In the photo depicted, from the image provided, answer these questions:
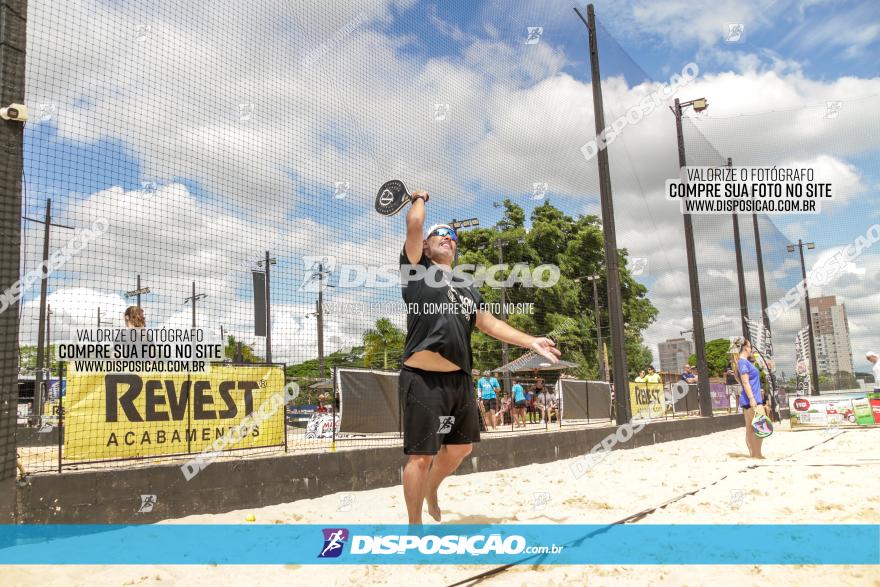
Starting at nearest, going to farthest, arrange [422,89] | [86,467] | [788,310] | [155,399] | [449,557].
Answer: [449,557] < [86,467] < [155,399] < [422,89] < [788,310]

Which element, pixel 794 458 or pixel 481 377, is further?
pixel 481 377

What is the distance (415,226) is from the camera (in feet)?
10.2

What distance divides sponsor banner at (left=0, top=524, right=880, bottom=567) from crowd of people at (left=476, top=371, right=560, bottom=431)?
710 centimetres

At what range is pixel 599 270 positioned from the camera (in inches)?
1267

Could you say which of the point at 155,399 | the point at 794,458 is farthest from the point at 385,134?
the point at 794,458

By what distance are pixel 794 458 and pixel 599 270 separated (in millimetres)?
25357

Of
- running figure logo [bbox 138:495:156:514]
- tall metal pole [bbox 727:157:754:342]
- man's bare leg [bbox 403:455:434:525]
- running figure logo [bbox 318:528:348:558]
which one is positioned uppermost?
tall metal pole [bbox 727:157:754:342]

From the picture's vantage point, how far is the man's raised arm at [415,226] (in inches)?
122

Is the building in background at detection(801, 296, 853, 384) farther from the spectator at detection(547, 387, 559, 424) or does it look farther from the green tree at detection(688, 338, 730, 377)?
the green tree at detection(688, 338, 730, 377)

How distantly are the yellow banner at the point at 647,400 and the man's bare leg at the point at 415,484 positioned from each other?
12.4 meters

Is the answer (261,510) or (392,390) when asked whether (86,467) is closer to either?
(261,510)

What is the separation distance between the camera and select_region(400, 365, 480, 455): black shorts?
3.19m

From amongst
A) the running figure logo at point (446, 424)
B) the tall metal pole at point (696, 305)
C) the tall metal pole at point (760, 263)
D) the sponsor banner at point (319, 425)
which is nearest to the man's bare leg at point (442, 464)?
the running figure logo at point (446, 424)

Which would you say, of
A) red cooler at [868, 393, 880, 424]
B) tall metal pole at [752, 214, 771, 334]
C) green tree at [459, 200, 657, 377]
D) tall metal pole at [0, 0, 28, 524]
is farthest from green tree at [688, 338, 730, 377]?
tall metal pole at [0, 0, 28, 524]
